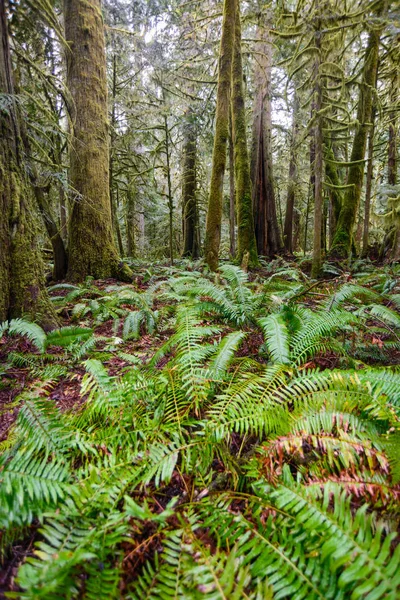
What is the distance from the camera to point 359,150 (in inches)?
285

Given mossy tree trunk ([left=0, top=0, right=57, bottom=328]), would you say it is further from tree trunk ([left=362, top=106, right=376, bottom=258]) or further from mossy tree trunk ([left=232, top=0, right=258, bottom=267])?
tree trunk ([left=362, top=106, right=376, bottom=258])

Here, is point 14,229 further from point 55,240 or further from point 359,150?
point 359,150

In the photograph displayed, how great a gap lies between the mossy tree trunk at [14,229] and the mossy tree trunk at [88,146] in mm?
2440

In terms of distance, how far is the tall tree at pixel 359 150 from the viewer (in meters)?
6.71

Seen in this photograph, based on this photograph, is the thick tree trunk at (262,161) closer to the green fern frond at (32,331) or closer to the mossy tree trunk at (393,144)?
the mossy tree trunk at (393,144)

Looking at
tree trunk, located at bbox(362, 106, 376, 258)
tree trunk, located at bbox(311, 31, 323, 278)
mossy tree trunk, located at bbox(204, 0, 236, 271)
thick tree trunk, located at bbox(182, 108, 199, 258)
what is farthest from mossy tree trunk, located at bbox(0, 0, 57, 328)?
thick tree trunk, located at bbox(182, 108, 199, 258)

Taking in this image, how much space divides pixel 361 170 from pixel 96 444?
328 inches

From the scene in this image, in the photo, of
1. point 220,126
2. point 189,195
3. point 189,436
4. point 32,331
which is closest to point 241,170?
point 220,126

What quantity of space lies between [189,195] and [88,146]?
5.34 meters

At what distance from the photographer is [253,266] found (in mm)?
7332

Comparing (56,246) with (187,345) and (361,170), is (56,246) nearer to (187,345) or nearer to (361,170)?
(187,345)

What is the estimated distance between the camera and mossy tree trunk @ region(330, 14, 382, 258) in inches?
264

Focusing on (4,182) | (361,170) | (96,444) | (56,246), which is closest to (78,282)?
(56,246)

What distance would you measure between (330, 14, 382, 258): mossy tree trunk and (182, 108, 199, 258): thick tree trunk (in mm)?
4779
